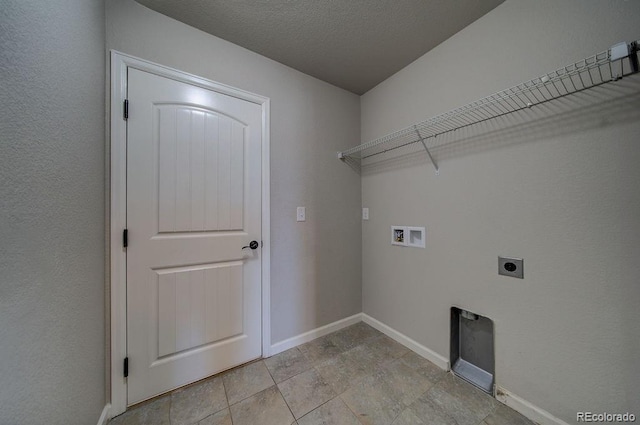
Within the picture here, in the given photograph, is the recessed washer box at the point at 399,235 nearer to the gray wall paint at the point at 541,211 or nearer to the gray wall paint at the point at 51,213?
the gray wall paint at the point at 541,211

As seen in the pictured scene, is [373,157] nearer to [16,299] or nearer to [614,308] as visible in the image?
[614,308]

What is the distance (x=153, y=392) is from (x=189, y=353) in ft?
0.83

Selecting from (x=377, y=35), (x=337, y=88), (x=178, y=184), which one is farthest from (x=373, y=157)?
(x=178, y=184)

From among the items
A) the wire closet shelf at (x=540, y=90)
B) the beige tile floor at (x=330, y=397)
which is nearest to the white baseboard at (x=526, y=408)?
the beige tile floor at (x=330, y=397)

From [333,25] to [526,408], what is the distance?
2.60 m

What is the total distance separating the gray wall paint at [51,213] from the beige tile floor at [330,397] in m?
0.46

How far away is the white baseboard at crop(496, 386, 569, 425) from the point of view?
1.12 metres

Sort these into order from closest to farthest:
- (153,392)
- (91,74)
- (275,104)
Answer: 1. (91,74)
2. (153,392)
3. (275,104)

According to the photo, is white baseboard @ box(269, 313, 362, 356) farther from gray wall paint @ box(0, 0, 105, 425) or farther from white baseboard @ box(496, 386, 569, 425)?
white baseboard @ box(496, 386, 569, 425)

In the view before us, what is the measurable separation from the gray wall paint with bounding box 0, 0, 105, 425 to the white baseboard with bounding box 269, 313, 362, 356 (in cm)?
104

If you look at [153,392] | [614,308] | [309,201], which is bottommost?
[153,392]

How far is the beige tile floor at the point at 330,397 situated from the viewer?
118 cm

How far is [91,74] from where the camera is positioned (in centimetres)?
108

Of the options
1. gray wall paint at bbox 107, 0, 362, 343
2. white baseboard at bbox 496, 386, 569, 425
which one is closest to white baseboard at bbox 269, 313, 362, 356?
gray wall paint at bbox 107, 0, 362, 343
